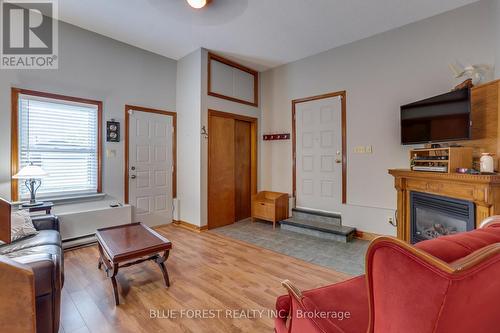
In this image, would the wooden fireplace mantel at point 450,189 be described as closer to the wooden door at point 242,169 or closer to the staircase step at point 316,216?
the staircase step at point 316,216

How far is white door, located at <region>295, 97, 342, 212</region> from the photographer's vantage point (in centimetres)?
396

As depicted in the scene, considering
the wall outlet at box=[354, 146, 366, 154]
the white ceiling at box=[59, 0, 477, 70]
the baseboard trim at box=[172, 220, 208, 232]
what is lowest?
the baseboard trim at box=[172, 220, 208, 232]

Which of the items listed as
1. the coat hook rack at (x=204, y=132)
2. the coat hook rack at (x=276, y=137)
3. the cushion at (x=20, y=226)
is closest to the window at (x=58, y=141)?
the cushion at (x=20, y=226)

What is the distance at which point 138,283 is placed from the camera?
89.5 inches

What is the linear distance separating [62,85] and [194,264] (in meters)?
3.01

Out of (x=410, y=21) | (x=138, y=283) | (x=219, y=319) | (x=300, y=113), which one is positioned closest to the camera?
(x=219, y=319)

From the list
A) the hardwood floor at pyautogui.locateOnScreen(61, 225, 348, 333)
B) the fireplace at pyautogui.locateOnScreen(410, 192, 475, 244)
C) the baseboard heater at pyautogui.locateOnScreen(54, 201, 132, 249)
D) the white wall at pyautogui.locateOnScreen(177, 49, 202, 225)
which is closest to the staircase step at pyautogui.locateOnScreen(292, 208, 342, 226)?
the fireplace at pyautogui.locateOnScreen(410, 192, 475, 244)

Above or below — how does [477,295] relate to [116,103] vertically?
below

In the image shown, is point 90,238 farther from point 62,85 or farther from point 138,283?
point 62,85

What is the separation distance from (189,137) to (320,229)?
2.69 metres

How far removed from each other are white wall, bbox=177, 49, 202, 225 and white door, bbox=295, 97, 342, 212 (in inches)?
72.7

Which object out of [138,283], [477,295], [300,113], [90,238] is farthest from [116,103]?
[477,295]

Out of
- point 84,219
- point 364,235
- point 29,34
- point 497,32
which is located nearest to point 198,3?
point 29,34

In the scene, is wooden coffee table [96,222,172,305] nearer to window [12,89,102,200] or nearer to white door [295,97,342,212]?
window [12,89,102,200]
